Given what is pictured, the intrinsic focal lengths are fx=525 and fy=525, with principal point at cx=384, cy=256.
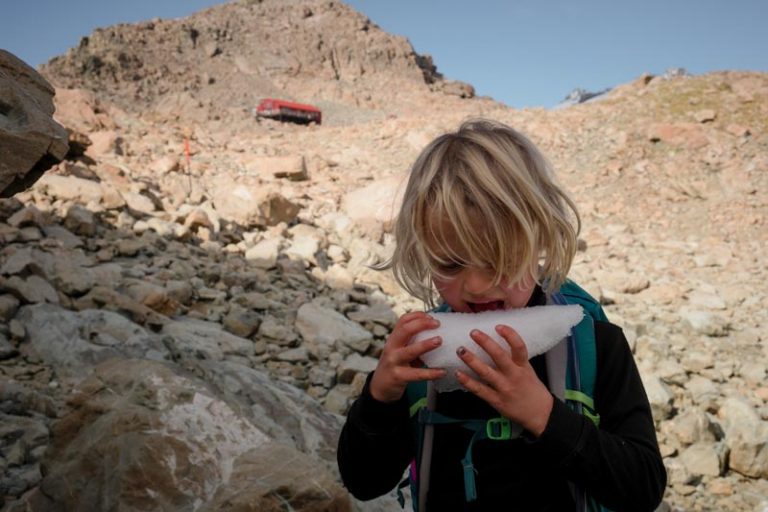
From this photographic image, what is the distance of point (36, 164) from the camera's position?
7.78 feet

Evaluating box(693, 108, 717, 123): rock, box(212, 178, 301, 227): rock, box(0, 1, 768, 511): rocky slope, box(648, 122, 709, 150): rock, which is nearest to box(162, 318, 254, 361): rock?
box(0, 1, 768, 511): rocky slope

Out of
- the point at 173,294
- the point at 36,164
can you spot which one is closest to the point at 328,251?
the point at 173,294

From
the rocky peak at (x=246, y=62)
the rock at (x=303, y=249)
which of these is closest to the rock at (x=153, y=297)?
the rock at (x=303, y=249)

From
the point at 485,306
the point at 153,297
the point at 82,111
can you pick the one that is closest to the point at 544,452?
the point at 485,306

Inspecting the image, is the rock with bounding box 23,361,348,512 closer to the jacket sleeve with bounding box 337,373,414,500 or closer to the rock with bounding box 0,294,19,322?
the jacket sleeve with bounding box 337,373,414,500

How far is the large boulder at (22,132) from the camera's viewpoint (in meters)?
2.20

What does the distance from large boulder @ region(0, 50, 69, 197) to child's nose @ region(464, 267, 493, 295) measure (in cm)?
203

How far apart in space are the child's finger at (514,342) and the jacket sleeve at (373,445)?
1.31 feet

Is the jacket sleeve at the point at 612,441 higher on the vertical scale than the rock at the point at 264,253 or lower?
lower

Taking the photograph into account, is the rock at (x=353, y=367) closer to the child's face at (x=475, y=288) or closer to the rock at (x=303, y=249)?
the rock at (x=303, y=249)

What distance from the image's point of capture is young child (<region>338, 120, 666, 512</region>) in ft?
3.76

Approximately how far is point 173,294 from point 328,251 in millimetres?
2908

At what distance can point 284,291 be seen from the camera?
19.5 ft

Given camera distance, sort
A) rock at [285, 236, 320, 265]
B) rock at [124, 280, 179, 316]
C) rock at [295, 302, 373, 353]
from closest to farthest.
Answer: rock at [124, 280, 179, 316], rock at [295, 302, 373, 353], rock at [285, 236, 320, 265]
